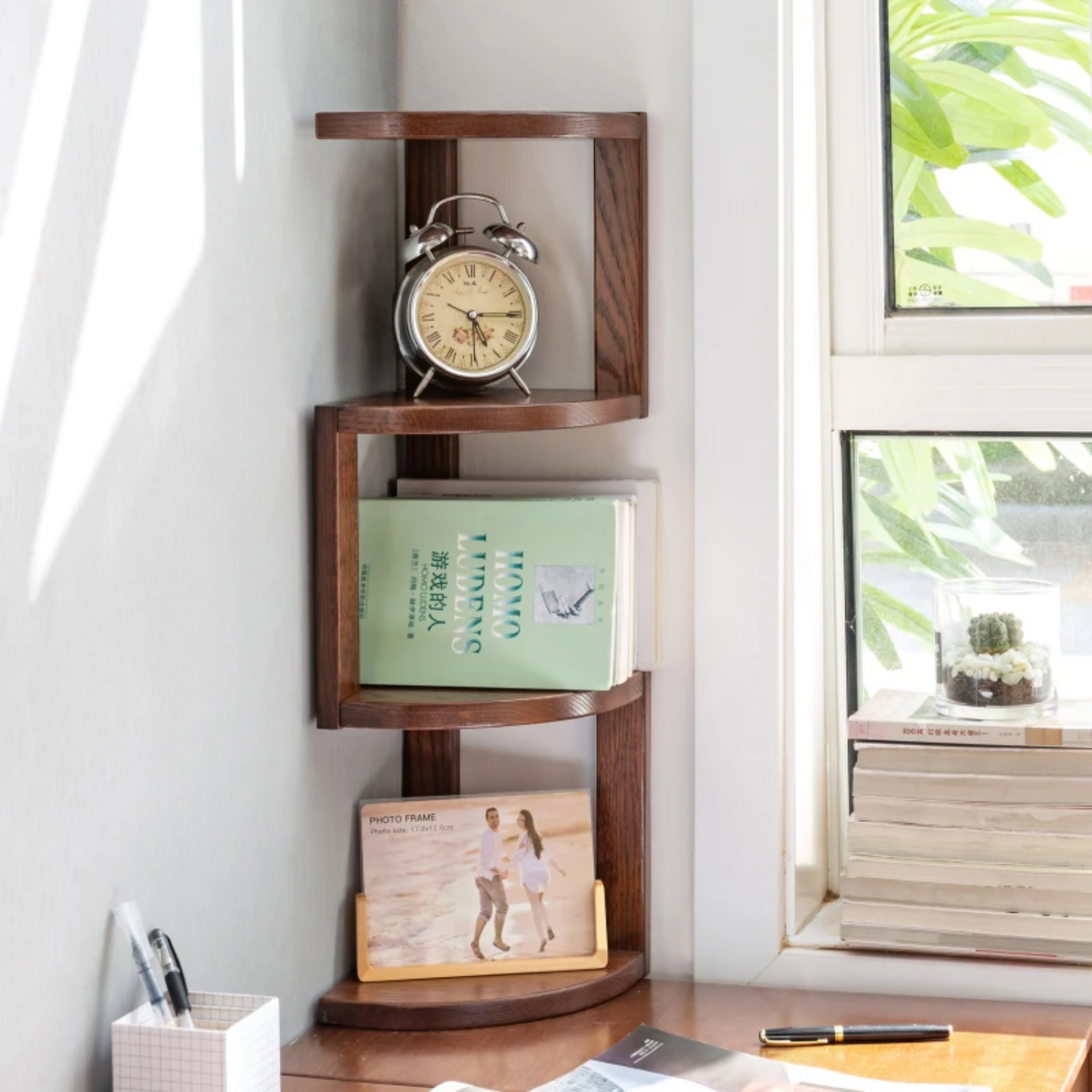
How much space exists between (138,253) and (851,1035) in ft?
3.19

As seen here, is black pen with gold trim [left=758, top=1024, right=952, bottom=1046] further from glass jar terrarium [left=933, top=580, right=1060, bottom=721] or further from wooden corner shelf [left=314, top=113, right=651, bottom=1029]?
glass jar terrarium [left=933, top=580, right=1060, bottom=721]

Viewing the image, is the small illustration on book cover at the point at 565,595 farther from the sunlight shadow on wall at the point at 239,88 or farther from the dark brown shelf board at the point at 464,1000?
the sunlight shadow on wall at the point at 239,88

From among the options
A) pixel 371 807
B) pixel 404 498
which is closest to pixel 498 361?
pixel 404 498

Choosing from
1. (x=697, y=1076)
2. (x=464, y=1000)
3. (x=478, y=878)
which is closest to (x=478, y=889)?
(x=478, y=878)

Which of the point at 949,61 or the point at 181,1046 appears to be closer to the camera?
the point at 181,1046

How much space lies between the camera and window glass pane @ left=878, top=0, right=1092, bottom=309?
5.84 ft

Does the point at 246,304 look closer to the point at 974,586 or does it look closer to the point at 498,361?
the point at 498,361

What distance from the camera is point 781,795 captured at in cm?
173

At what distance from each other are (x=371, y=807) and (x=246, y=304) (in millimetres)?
568

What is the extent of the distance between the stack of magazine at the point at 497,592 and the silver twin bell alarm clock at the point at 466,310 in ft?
0.48

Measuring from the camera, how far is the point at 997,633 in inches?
68.4

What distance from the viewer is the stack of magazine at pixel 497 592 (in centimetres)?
165

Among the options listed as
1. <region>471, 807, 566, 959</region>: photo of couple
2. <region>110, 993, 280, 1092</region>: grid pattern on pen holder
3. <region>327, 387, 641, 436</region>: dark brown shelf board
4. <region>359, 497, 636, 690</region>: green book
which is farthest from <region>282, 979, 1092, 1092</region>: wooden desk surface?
<region>327, 387, 641, 436</region>: dark brown shelf board

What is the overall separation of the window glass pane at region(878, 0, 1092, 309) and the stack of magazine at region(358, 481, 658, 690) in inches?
19.6
